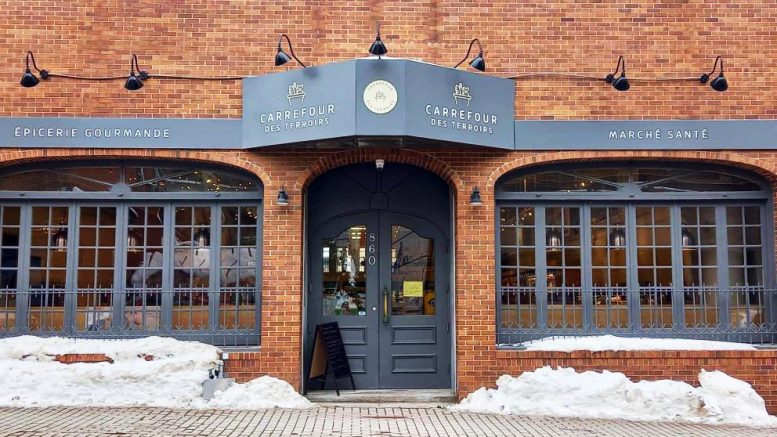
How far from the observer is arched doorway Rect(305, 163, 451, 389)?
31.2ft

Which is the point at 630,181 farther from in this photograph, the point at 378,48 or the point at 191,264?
the point at 191,264

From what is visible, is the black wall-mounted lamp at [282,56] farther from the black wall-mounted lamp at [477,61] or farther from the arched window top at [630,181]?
the arched window top at [630,181]

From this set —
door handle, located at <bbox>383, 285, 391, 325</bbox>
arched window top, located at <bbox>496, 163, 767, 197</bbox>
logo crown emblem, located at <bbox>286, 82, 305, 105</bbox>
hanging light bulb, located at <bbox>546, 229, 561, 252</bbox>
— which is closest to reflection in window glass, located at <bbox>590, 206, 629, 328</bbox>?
arched window top, located at <bbox>496, 163, 767, 197</bbox>

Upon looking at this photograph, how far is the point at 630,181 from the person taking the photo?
30.7 feet

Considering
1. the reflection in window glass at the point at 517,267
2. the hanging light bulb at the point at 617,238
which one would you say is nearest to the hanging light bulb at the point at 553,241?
the reflection in window glass at the point at 517,267

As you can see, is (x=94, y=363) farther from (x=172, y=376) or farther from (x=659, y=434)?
(x=659, y=434)

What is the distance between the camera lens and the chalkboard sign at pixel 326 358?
907 cm

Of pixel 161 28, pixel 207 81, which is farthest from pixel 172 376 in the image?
pixel 161 28

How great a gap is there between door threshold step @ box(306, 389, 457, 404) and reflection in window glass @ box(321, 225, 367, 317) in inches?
41.8

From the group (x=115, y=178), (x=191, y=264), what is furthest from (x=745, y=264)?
(x=115, y=178)

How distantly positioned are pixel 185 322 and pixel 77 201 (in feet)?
6.91

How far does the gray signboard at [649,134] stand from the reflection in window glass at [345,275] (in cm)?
266

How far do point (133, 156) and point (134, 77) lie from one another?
3.21ft

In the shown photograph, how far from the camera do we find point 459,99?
27.9 ft
